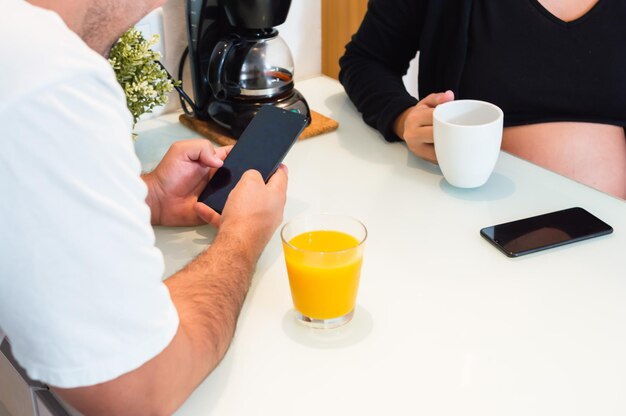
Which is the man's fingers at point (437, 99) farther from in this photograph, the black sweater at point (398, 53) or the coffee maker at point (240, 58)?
the coffee maker at point (240, 58)

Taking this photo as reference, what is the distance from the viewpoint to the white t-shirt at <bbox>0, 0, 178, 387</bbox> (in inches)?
18.3

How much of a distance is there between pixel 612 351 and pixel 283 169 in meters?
0.49

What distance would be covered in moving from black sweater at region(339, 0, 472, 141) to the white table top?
225 millimetres

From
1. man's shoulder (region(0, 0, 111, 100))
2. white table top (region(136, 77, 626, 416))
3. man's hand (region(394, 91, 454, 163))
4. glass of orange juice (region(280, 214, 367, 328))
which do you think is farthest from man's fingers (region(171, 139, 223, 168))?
man's shoulder (region(0, 0, 111, 100))

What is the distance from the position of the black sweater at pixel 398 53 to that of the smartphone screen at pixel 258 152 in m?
0.27

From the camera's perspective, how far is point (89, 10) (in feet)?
1.89

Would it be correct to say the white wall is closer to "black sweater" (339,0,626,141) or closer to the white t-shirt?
"black sweater" (339,0,626,141)

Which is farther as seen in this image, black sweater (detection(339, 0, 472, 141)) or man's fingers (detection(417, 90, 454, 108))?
black sweater (detection(339, 0, 472, 141))

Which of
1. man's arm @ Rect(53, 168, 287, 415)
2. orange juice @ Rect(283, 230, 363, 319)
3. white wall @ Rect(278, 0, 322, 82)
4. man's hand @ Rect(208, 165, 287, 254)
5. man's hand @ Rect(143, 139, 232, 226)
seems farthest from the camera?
white wall @ Rect(278, 0, 322, 82)

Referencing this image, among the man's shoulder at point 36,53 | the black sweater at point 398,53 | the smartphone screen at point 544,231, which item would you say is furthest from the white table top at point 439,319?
the man's shoulder at point 36,53

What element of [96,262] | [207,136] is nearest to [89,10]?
[96,262]

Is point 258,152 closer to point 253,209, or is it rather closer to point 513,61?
point 253,209

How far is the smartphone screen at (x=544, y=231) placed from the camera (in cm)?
88

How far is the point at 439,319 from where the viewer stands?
76 cm
